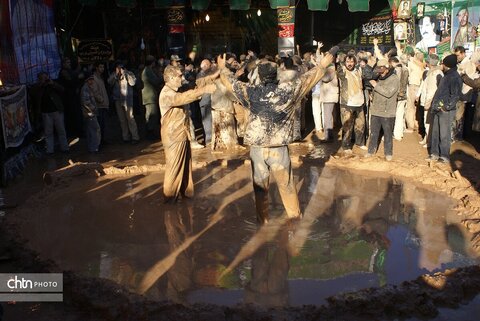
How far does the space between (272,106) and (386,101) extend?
3.92 metres

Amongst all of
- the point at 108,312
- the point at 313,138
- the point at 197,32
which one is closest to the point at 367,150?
the point at 313,138

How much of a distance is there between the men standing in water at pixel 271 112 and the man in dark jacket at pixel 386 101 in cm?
354

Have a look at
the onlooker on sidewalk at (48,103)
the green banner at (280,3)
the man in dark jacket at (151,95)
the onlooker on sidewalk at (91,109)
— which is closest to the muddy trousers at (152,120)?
the man in dark jacket at (151,95)

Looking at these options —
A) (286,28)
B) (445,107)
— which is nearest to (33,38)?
(286,28)

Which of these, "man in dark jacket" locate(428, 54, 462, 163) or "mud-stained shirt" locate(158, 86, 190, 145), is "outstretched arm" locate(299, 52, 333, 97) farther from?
"man in dark jacket" locate(428, 54, 462, 163)

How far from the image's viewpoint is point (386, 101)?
9.20 m

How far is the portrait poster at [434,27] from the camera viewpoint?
62.5 feet

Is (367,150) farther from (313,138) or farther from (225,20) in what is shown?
(225,20)

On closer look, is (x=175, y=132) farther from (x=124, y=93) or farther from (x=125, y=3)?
(x=125, y=3)

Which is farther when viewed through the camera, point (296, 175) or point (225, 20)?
point (225, 20)

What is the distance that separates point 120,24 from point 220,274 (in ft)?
47.3

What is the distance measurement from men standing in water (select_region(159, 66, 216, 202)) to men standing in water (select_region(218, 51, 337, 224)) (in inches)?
32.0

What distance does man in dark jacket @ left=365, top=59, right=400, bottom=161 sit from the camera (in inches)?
361

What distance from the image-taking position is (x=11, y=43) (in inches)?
423
